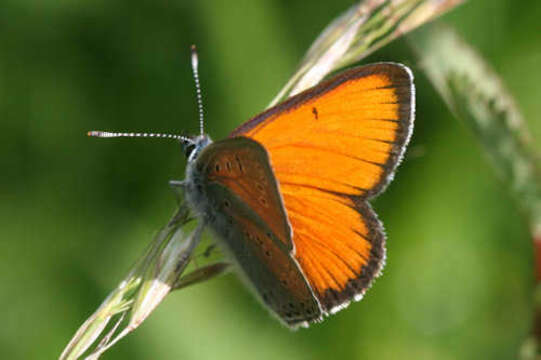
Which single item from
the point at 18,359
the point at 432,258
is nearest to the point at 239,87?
the point at 432,258

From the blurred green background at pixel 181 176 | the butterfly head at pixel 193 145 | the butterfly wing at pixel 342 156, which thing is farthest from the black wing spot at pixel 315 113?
the blurred green background at pixel 181 176

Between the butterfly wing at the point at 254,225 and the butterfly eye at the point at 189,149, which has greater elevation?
the butterfly eye at the point at 189,149

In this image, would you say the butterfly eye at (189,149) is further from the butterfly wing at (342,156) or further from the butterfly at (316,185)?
the butterfly wing at (342,156)

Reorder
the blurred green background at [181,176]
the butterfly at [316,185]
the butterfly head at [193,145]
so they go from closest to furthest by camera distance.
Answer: the butterfly at [316,185] < the butterfly head at [193,145] < the blurred green background at [181,176]

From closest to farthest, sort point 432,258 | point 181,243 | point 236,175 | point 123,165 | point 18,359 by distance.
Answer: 1. point 181,243
2. point 236,175
3. point 18,359
4. point 432,258
5. point 123,165

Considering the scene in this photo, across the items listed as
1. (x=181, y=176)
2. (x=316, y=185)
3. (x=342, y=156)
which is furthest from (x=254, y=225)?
(x=181, y=176)

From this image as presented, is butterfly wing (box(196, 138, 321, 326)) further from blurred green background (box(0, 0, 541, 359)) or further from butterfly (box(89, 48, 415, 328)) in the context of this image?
blurred green background (box(0, 0, 541, 359))

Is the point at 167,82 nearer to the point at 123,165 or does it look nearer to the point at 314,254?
the point at 123,165
